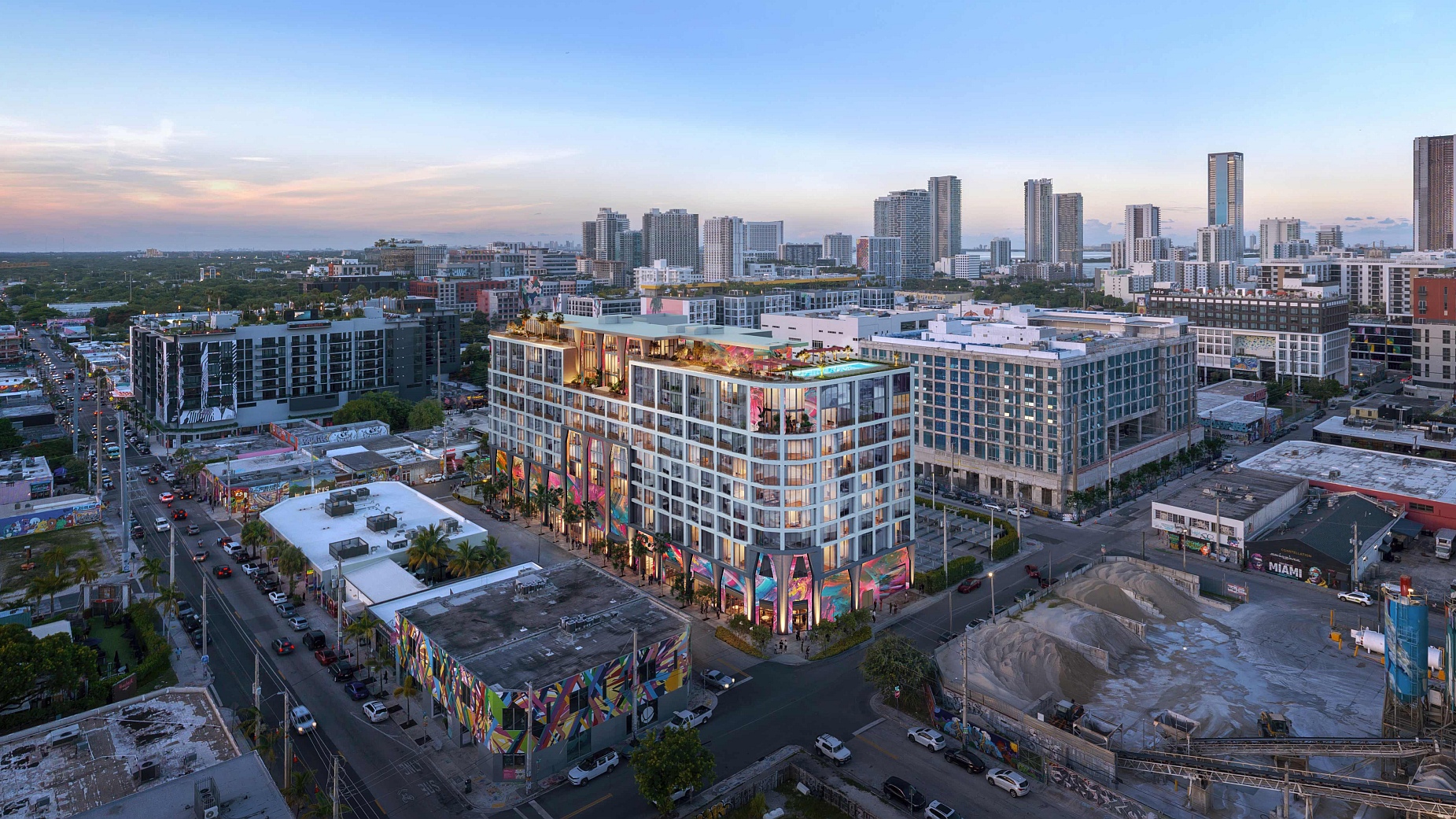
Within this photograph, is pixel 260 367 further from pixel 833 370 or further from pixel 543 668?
pixel 543 668

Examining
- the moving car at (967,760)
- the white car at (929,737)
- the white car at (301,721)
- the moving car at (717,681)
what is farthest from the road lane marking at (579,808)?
the moving car at (967,760)

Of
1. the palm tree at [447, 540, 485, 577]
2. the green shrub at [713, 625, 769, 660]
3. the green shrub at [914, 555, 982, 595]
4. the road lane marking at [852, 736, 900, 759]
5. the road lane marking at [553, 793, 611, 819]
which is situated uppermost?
the palm tree at [447, 540, 485, 577]

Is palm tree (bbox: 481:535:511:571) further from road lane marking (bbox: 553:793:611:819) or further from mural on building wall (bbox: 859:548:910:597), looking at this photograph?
mural on building wall (bbox: 859:548:910:597)

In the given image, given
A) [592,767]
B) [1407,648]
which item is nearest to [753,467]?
[592,767]

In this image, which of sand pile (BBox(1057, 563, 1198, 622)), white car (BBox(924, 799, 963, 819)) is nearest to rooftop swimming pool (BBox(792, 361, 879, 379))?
sand pile (BBox(1057, 563, 1198, 622))

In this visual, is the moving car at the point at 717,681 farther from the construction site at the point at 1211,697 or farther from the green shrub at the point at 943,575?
the green shrub at the point at 943,575

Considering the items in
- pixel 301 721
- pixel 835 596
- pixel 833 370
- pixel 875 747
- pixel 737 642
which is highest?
pixel 833 370
